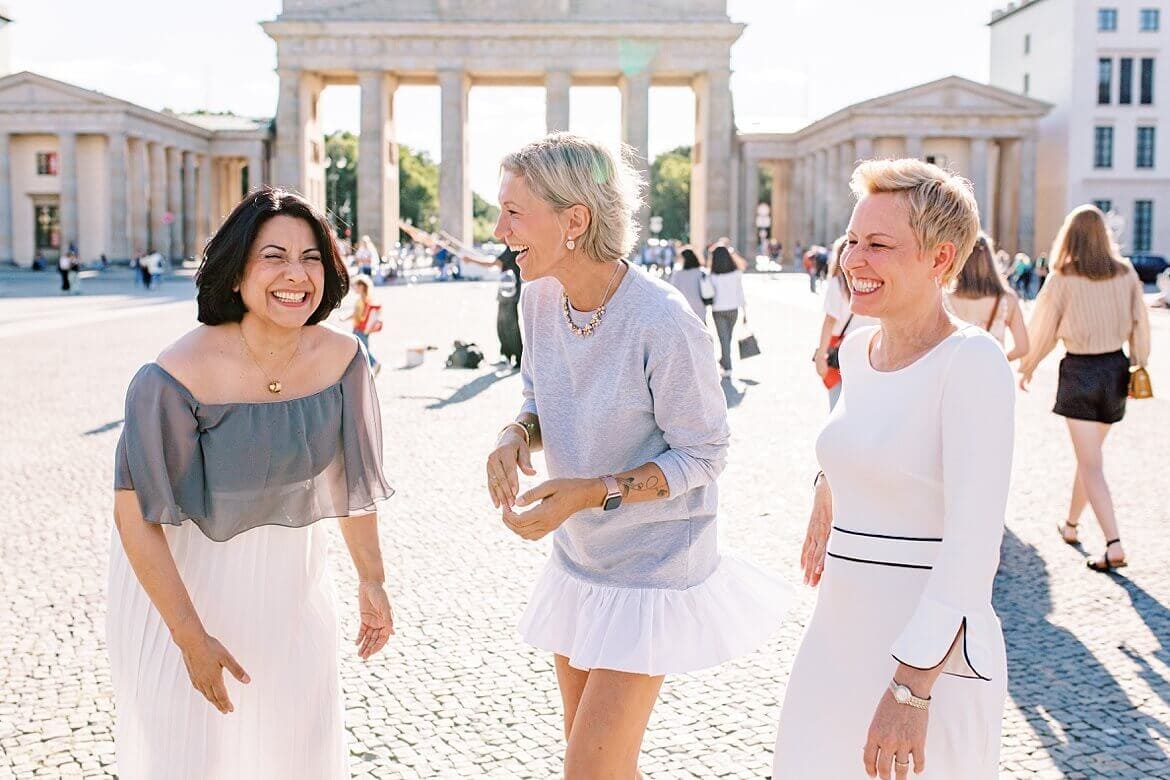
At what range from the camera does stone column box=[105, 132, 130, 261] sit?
62406mm

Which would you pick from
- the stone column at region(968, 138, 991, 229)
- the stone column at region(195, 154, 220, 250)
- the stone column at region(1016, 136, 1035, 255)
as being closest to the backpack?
the stone column at region(968, 138, 991, 229)

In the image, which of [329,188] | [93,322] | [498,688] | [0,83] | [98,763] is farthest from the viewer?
[329,188]

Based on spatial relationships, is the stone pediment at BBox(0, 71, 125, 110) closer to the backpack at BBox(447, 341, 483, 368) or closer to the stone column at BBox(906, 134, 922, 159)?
the stone column at BBox(906, 134, 922, 159)

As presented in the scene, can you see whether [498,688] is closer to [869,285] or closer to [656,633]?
[656,633]

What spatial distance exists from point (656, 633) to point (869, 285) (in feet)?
3.13

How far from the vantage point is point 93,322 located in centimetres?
2678

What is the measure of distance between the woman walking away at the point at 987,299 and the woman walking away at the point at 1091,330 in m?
0.60

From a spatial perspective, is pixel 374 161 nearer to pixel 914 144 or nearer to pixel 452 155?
pixel 452 155

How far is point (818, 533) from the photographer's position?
3301mm

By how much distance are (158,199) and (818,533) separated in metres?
69.0

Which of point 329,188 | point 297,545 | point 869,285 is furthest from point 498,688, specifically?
point 329,188

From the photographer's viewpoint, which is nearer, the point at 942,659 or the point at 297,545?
the point at 942,659

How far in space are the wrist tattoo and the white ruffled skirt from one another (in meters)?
0.26

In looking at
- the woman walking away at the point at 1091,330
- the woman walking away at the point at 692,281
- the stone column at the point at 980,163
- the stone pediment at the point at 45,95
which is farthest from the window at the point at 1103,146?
the woman walking away at the point at 1091,330
